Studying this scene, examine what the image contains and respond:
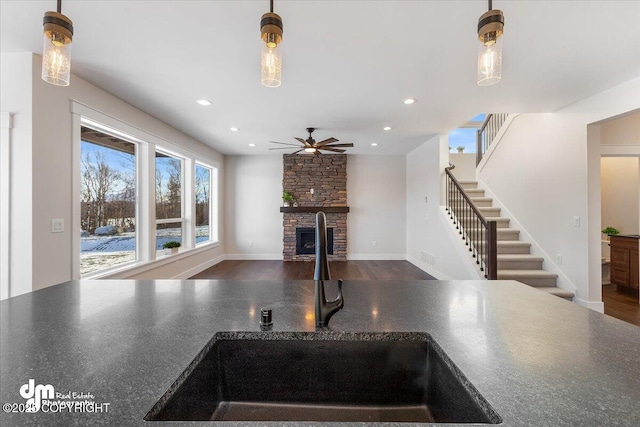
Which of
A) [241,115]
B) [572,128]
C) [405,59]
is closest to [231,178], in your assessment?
[241,115]

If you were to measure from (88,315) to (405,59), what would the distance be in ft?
Answer: 9.06

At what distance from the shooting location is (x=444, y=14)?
193cm

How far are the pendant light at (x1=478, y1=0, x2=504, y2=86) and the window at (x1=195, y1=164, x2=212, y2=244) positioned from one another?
5.59m

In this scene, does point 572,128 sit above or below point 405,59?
below

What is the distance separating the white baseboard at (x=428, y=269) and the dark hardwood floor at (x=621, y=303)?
1.89 m

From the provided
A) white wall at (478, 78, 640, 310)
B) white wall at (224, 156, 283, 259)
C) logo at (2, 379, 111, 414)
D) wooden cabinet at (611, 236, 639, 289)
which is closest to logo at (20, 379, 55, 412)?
logo at (2, 379, 111, 414)

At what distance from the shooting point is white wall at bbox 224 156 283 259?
274 inches

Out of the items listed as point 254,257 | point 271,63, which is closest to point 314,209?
point 254,257

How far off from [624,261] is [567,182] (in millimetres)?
1692

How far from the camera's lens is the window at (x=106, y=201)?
3170mm

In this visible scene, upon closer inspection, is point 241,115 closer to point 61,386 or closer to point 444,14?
point 444,14

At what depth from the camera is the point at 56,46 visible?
43.9 inches

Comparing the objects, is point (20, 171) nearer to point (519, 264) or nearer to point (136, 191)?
point (136, 191)

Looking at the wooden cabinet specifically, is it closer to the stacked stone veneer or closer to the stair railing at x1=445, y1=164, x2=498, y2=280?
the stair railing at x1=445, y1=164, x2=498, y2=280
